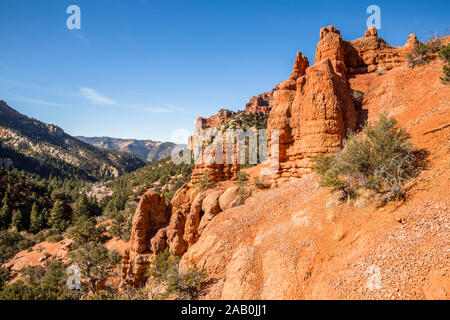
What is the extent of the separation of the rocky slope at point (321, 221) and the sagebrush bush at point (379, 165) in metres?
0.50

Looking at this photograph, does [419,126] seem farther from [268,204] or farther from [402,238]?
[268,204]

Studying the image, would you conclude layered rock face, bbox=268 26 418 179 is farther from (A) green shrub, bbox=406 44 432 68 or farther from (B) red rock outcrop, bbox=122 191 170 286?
(B) red rock outcrop, bbox=122 191 170 286

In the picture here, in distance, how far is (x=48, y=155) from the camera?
4582 inches

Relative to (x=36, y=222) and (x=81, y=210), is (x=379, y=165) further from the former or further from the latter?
(x=36, y=222)

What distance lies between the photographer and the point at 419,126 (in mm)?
10305

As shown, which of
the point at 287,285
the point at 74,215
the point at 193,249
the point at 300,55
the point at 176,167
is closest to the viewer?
the point at 287,285

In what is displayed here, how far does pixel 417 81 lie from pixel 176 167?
6177cm

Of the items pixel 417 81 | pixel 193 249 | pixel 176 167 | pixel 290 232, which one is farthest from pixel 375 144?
pixel 176 167

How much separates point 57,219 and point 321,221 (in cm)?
5575

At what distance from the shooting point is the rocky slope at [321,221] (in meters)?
5.32

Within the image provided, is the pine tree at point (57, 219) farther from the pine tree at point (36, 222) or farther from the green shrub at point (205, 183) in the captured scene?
the green shrub at point (205, 183)

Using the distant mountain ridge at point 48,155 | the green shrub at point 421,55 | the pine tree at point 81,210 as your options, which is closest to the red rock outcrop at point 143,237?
the green shrub at point 421,55

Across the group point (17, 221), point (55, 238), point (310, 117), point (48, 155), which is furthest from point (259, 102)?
point (48, 155)

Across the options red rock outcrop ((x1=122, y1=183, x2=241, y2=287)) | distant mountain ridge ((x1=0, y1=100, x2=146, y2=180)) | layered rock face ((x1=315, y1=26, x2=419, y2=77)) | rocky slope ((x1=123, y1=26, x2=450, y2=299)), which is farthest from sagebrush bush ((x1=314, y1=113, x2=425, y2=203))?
distant mountain ridge ((x1=0, y1=100, x2=146, y2=180))
